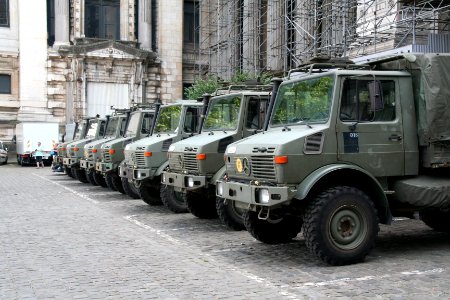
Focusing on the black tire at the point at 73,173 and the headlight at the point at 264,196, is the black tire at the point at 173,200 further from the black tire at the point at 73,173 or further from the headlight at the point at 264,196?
the black tire at the point at 73,173

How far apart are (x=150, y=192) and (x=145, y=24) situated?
30333mm

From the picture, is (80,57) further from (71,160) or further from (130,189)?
(130,189)

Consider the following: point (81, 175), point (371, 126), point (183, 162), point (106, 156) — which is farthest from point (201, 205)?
point (81, 175)

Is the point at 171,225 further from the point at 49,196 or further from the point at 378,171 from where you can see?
the point at 49,196

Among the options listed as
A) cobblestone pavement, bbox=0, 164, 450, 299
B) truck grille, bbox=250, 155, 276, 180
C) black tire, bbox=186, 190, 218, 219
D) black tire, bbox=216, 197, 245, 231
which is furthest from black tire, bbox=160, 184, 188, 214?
truck grille, bbox=250, 155, 276, 180

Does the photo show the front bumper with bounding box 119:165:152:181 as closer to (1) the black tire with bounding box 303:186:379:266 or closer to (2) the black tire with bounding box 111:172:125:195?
(2) the black tire with bounding box 111:172:125:195

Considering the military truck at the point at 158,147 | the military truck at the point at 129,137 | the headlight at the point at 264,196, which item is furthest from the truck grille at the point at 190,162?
the military truck at the point at 129,137

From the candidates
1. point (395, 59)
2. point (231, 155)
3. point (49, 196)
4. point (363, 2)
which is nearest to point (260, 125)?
point (231, 155)

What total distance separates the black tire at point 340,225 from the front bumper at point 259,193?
15.6 inches

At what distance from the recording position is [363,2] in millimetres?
20047

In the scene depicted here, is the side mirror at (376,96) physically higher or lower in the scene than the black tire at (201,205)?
higher

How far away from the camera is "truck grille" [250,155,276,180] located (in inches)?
321

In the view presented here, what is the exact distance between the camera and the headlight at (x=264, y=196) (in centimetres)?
806

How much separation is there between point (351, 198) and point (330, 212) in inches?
14.1
